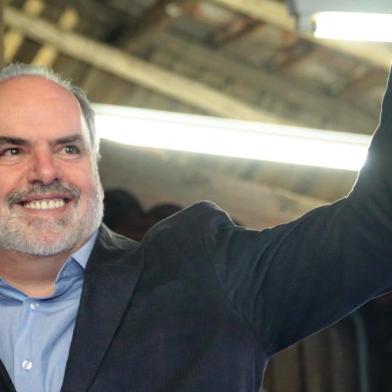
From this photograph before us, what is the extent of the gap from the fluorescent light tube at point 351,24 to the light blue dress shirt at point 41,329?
0.69 m

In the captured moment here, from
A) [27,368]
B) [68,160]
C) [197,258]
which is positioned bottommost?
[27,368]

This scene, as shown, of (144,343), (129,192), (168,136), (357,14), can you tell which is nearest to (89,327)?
(144,343)

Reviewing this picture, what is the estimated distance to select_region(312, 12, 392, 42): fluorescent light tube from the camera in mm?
2061

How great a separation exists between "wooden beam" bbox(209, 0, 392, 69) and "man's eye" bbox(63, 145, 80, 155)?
2.74 meters

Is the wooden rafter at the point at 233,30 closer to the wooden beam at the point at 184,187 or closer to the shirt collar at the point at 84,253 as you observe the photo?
the wooden beam at the point at 184,187

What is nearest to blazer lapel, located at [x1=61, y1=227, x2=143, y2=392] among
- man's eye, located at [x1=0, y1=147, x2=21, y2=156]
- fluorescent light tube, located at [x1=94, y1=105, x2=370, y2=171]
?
man's eye, located at [x1=0, y1=147, x2=21, y2=156]

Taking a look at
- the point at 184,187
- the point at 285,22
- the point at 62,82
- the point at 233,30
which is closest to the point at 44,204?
the point at 62,82

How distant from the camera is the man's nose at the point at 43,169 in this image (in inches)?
72.5

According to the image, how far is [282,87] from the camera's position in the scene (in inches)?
235

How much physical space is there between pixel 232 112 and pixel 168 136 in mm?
3046

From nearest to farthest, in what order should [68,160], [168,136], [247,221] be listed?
1. [68,160]
2. [168,136]
3. [247,221]

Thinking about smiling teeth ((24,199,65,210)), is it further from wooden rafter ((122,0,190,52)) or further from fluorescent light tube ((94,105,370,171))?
wooden rafter ((122,0,190,52))

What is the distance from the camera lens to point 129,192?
12.3 ft

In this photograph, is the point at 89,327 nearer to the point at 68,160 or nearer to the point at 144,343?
the point at 144,343
